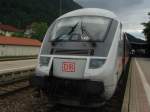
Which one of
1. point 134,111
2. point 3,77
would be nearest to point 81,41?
point 134,111

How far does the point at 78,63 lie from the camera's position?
20.7 feet

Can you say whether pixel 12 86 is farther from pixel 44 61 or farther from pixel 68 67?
pixel 68 67

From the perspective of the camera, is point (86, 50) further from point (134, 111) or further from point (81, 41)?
point (134, 111)

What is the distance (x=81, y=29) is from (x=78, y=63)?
1.18 m

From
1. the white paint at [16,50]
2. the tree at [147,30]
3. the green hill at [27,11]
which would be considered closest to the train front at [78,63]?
the white paint at [16,50]

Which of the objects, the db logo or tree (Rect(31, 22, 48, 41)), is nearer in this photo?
the db logo

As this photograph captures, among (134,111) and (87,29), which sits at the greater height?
(87,29)

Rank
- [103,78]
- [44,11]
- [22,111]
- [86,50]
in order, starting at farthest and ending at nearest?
[44,11]
[22,111]
[86,50]
[103,78]

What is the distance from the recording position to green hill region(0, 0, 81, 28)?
430ft

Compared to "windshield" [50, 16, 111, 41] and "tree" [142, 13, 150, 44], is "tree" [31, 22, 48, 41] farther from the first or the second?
"windshield" [50, 16, 111, 41]

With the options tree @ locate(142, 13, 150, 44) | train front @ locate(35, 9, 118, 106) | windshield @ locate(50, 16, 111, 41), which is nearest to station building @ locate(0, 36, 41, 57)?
tree @ locate(142, 13, 150, 44)

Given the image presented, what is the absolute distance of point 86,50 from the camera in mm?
6500

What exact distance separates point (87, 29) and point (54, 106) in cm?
213

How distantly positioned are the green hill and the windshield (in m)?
124
